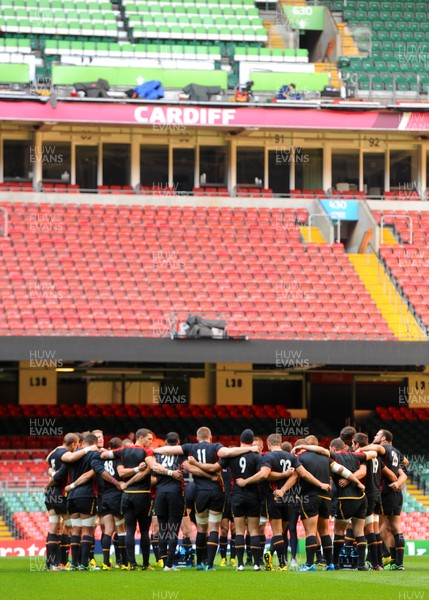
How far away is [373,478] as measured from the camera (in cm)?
1783

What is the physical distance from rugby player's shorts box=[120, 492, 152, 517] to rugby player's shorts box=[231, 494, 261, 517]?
3.51 ft

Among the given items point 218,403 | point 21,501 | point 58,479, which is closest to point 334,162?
point 218,403

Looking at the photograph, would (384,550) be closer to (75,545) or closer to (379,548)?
(379,548)

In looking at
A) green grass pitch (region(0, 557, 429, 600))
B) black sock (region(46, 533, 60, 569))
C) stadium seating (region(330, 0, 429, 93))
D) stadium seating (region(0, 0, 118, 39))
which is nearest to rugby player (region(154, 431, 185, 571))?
green grass pitch (region(0, 557, 429, 600))

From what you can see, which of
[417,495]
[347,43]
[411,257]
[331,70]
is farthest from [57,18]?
[417,495]

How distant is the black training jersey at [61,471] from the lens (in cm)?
1766

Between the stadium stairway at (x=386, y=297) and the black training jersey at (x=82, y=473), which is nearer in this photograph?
the black training jersey at (x=82, y=473)

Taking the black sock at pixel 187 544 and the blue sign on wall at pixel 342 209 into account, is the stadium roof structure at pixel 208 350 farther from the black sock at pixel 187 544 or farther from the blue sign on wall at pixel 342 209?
the black sock at pixel 187 544

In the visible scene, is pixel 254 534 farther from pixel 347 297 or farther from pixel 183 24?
pixel 183 24

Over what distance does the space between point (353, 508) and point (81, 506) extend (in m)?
3.35

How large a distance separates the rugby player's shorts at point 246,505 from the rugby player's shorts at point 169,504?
2.14 feet

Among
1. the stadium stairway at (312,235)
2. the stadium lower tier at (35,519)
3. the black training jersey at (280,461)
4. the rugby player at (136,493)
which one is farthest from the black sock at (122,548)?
the stadium stairway at (312,235)

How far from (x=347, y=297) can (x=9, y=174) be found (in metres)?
10.1

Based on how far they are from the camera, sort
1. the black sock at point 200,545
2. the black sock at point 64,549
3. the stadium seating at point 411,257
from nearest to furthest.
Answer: the black sock at point 200,545 < the black sock at point 64,549 < the stadium seating at point 411,257
